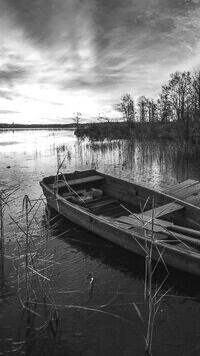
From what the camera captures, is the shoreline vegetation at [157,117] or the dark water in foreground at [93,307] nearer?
the dark water in foreground at [93,307]

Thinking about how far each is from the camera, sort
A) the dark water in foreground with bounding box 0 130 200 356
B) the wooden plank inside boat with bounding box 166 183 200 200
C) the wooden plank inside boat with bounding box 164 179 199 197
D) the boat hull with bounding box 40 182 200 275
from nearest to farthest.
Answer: the dark water in foreground with bounding box 0 130 200 356 < the boat hull with bounding box 40 182 200 275 < the wooden plank inside boat with bounding box 166 183 200 200 < the wooden plank inside boat with bounding box 164 179 199 197

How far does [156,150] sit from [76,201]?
12.2m

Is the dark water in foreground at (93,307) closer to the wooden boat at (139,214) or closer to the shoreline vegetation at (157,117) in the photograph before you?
the wooden boat at (139,214)

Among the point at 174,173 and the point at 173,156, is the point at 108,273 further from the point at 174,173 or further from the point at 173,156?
the point at 173,156

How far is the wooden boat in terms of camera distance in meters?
3.99

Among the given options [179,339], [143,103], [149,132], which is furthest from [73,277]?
[143,103]

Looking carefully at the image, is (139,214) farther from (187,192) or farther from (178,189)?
(178,189)

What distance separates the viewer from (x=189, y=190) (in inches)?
283

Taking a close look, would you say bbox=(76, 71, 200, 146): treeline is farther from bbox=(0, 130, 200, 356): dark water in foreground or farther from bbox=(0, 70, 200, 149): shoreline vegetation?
bbox=(0, 130, 200, 356): dark water in foreground

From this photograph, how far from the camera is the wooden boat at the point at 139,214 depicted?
3990mm

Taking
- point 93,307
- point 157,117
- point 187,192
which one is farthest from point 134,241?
point 157,117

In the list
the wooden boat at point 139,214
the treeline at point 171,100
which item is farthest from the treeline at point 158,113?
the wooden boat at point 139,214

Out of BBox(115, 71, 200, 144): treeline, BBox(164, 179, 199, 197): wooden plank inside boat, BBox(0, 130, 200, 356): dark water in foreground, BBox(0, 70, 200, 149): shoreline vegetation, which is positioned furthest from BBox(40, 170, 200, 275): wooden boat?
BBox(115, 71, 200, 144): treeline

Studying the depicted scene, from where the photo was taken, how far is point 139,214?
548 cm
